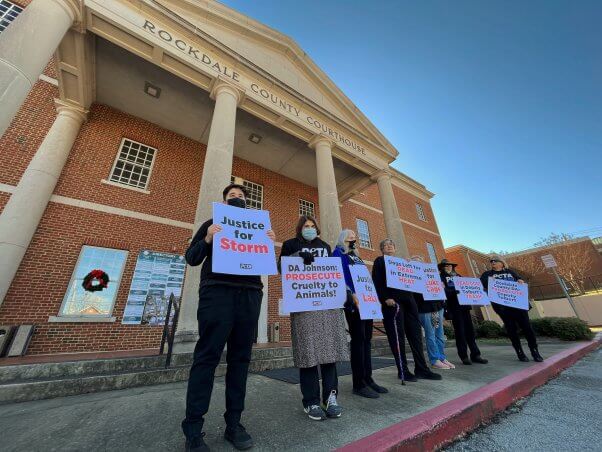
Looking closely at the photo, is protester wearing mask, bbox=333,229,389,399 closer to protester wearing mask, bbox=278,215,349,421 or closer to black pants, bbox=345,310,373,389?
Result: black pants, bbox=345,310,373,389

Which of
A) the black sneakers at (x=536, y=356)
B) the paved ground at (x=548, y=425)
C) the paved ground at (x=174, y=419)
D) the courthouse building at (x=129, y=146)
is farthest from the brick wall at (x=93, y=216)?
the paved ground at (x=548, y=425)

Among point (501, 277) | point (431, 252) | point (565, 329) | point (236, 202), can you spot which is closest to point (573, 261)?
point (431, 252)

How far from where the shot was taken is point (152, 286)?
7.95 metres

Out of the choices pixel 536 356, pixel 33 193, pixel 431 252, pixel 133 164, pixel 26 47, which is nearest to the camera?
pixel 26 47

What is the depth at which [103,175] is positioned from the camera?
8.25 meters

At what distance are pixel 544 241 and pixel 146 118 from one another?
39.9m

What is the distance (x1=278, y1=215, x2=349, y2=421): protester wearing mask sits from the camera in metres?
2.30

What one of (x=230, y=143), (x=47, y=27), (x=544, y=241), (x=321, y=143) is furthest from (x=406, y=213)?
(x=544, y=241)

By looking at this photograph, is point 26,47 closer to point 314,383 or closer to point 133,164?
point 133,164

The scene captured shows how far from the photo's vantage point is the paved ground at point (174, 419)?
1794mm

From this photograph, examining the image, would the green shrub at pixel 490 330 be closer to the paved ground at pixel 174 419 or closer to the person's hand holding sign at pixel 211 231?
the paved ground at pixel 174 419

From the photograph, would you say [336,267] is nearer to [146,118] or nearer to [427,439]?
[427,439]

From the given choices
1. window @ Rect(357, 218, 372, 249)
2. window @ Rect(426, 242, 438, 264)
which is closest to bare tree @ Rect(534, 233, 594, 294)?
window @ Rect(426, 242, 438, 264)

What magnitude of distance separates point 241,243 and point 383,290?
2.56 metres
